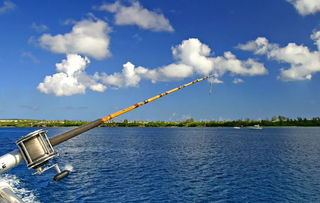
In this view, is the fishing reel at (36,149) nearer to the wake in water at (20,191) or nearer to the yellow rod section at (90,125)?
the yellow rod section at (90,125)

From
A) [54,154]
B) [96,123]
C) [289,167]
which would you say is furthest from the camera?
[289,167]

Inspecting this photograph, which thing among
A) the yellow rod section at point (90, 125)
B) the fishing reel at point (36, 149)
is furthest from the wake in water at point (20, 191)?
the fishing reel at point (36, 149)

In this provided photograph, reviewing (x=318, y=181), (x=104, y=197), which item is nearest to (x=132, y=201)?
(x=104, y=197)

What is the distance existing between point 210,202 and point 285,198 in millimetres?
7584

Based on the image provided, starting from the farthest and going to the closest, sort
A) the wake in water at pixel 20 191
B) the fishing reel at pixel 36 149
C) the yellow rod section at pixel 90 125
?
the wake in water at pixel 20 191 < the yellow rod section at pixel 90 125 < the fishing reel at pixel 36 149

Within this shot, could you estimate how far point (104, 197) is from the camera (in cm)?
2830

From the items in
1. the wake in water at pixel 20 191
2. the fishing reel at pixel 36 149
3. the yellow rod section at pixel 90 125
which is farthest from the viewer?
the wake in water at pixel 20 191

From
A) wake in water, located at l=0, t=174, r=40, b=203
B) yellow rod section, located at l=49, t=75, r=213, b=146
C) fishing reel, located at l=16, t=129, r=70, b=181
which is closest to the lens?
fishing reel, located at l=16, t=129, r=70, b=181

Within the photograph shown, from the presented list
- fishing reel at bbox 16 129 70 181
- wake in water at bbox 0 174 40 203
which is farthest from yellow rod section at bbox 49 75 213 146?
wake in water at bbox 0 174 40 203

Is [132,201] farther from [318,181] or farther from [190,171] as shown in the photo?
[318,181]

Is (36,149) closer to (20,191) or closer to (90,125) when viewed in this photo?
(90,125)

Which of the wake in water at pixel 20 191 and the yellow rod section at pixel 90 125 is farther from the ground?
the yellow rod section at pixel 90 125

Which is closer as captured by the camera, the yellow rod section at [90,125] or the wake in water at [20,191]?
the yellow rod section at [90,125]

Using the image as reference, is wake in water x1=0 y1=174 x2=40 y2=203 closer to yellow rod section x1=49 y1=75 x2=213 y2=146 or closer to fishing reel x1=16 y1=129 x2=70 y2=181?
yellow rod section x1=49 y1=75 x2=213 y2=146
